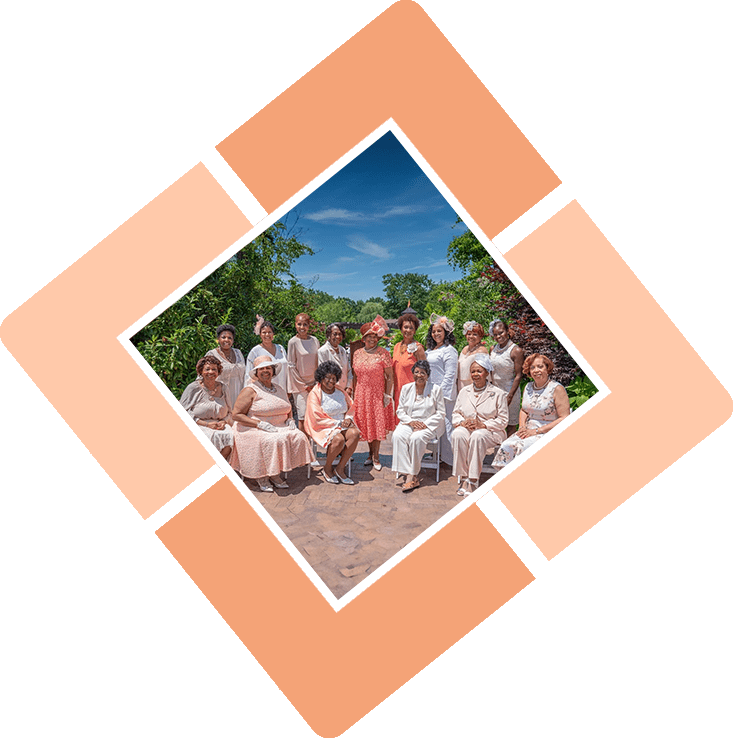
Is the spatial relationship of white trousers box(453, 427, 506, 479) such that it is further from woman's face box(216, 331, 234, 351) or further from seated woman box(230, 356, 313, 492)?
woman's face box(216, 331, 234, 351)

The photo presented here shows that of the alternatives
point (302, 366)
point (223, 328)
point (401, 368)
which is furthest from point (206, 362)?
point (401, 368)

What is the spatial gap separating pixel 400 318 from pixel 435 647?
3270 millimetres

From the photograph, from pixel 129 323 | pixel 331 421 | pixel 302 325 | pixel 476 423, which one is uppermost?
pixel 129 323

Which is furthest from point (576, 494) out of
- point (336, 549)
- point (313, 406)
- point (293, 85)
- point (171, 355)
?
point (293, 85)

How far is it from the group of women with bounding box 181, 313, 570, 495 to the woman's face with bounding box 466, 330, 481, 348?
0.5 inches

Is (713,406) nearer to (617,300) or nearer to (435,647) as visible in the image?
(617,300)

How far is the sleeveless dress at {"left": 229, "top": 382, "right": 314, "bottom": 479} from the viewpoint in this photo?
15.5 ft

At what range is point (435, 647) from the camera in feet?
12.8

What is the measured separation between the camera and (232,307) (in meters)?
4.97

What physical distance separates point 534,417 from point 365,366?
1.99 meters

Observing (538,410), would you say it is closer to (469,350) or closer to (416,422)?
(469,350)

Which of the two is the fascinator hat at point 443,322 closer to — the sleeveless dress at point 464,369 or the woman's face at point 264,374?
the sleeveless dress at point 464,369

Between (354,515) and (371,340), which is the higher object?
(371,340)

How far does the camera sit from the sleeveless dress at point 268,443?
473cm
